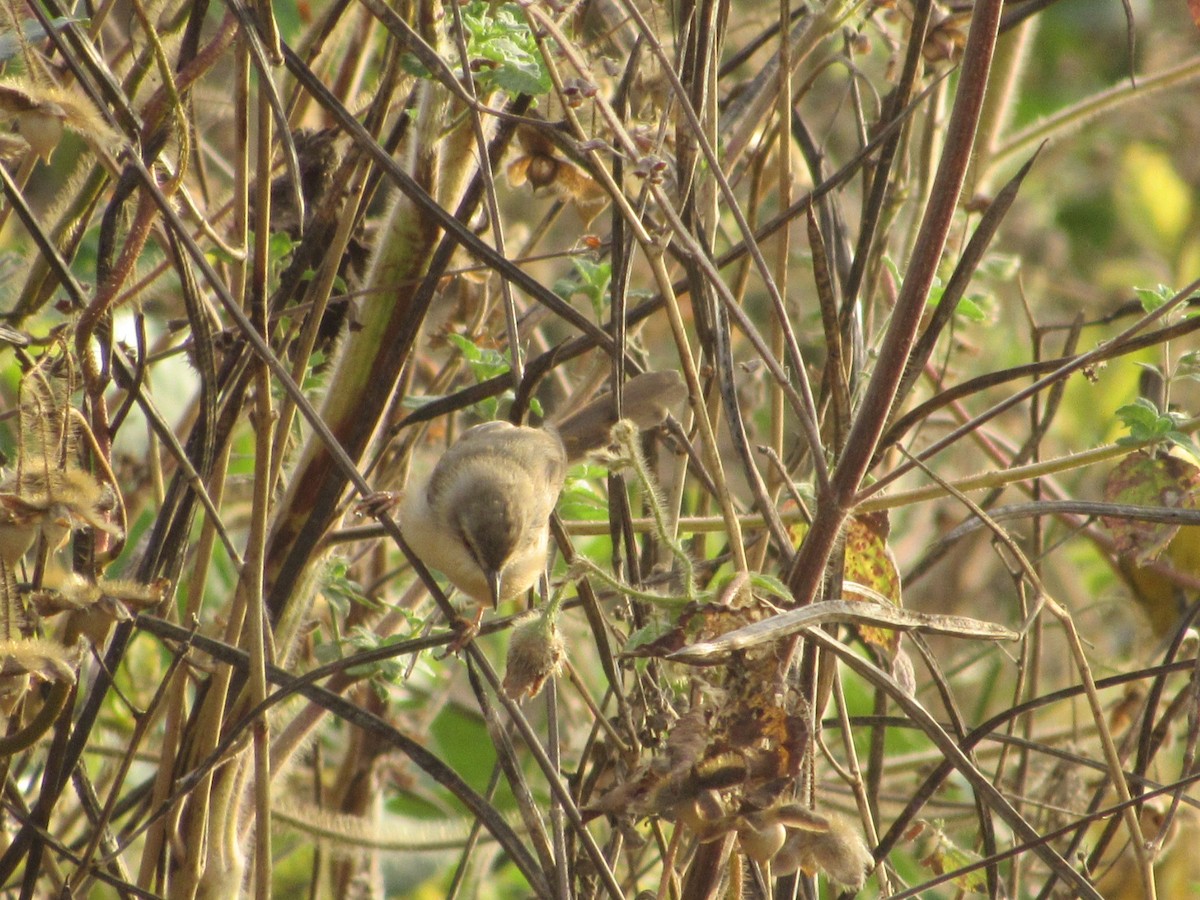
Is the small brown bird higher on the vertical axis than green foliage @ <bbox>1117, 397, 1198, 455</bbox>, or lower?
higher

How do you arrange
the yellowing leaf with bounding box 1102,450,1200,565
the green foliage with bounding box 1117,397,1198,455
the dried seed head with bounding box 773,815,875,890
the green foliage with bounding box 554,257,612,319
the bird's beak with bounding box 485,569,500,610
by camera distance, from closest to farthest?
the dried seed head with bounding box 773,815,875,890 < the green foliage with bounding box 1117,397,1198,455 < the yellowing leaf with bounding box 1102,450,1200,565 < the green foliage with bounding box 554,257,612,319 < the bird's beak with bounding box 485,569,500,610

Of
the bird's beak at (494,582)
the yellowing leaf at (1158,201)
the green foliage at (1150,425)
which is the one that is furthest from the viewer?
the yellowing leaf at (1158,201)

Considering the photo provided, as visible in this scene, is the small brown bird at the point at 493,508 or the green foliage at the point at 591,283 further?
the small brown bird at the point at 493,508

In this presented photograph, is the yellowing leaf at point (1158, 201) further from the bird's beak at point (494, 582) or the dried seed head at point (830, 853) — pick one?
the dried seed head at point (830, 853)

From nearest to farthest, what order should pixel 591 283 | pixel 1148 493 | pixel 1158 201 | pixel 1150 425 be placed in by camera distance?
1. pixel 1150 425
2. pixel 1148 493
3. pixel 591 283
4. pixel 1158 201

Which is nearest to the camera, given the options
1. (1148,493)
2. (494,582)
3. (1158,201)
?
(1148,493)

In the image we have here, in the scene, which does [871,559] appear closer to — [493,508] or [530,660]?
[530,660]

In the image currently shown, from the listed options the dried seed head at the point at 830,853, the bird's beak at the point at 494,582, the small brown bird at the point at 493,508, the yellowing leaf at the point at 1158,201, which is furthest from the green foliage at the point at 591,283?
the yellowing leaf at the point at 1158,201

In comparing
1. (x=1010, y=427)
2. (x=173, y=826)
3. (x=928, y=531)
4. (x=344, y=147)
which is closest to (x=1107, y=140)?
(x=1010, y=427)

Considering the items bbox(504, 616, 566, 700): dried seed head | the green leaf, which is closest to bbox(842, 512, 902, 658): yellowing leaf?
the green leaf

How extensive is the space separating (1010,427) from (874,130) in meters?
3.99

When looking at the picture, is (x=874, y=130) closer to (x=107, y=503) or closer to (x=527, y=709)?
(x=107, y=503)

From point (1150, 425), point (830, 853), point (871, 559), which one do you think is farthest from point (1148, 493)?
point (830, 853)

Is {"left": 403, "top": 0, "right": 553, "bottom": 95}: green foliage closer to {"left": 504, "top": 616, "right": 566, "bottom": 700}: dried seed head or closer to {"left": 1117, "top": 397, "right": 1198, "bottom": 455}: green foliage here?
{"left": 504, "top": 616, "right": 566, "bottom": 700}: dried seed head
